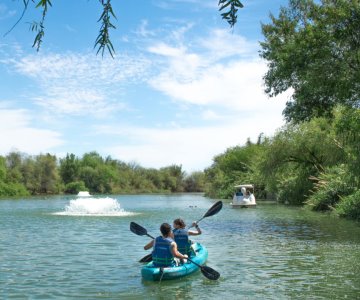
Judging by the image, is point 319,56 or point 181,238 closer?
point 181,238

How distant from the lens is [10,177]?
9388 cm

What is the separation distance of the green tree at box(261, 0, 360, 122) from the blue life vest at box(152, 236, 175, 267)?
10466 millimetres

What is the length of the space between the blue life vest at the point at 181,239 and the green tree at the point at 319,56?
947cm

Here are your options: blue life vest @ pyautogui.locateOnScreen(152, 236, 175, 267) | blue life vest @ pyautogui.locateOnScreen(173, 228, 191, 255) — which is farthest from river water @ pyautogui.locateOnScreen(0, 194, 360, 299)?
blue life vest @ pyautogui.locateOnScreen(173, 228, 191, 255)

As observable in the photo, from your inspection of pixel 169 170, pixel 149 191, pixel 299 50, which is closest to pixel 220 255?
pixel 299 50

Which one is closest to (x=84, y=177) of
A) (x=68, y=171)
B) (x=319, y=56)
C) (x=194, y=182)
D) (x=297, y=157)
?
(x=68, y=171)

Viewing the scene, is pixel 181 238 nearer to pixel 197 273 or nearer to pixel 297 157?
pixel 197 273

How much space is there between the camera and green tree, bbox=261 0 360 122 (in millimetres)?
18781

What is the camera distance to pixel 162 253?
439 inches

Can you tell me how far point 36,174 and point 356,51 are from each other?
8699cm

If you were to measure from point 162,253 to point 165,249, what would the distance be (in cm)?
12

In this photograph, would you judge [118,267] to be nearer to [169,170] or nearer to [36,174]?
[36,174]

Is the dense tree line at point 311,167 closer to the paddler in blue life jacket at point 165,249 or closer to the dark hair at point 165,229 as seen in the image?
the paddler in blue life jacket at point 165,249

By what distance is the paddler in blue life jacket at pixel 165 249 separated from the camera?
433 inches
